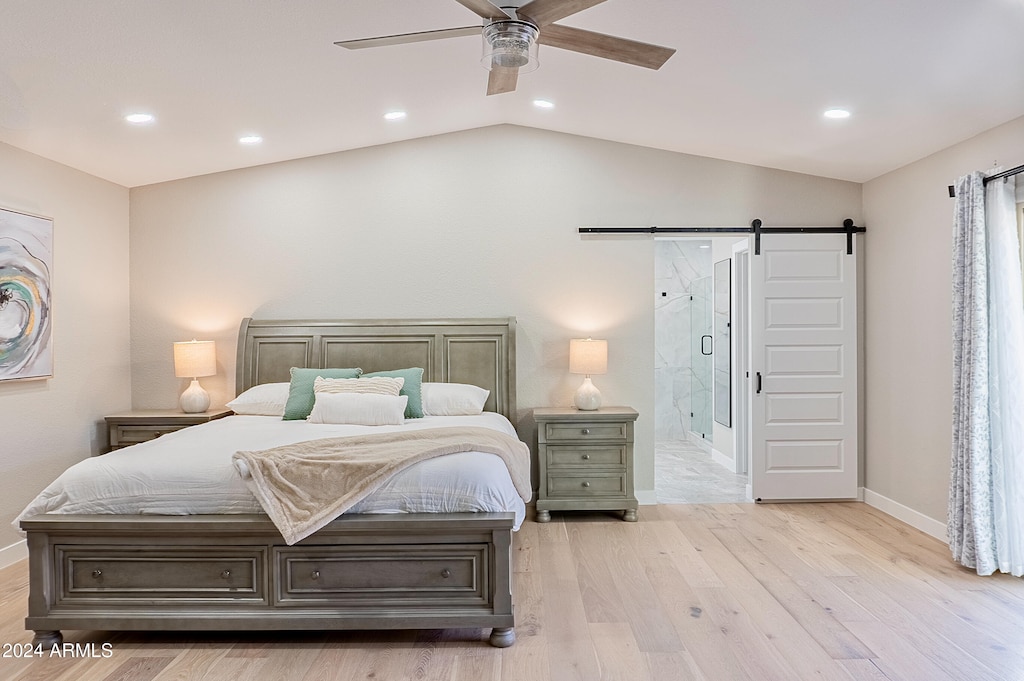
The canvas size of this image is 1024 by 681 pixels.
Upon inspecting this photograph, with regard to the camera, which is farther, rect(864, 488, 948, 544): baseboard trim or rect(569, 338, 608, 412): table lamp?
rect(569, 338, 608, 412): table lamp

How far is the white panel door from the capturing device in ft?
16.8

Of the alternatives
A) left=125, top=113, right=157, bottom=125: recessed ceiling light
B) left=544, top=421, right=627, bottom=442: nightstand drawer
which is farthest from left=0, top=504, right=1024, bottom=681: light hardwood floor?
left=125, top=113, right=157, bottom=125: recessed ceiling light

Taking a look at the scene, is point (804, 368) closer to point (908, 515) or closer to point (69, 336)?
point (908, 515)

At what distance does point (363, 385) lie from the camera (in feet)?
14.4

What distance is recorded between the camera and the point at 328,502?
286 cm

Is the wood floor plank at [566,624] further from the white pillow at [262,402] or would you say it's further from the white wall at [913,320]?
the white wall at [913,320]

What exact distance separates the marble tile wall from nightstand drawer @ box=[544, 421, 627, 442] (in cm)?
366

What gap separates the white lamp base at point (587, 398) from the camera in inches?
191

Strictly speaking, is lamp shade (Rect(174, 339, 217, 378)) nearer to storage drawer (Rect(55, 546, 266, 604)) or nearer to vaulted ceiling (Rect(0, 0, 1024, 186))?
vaulted ceiling (Rect(0, 0, 1024, 186))

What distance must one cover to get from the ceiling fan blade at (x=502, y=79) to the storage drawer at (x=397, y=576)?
2.00 m

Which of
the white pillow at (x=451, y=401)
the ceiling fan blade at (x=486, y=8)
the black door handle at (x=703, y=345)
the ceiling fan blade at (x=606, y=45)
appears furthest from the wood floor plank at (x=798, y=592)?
the black door handle at (x=703, y=345)

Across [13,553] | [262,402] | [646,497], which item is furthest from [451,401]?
[13,553]

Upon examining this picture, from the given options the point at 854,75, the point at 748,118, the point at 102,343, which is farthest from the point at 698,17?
the point at 102,343

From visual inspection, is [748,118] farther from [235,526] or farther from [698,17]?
[235,526]
